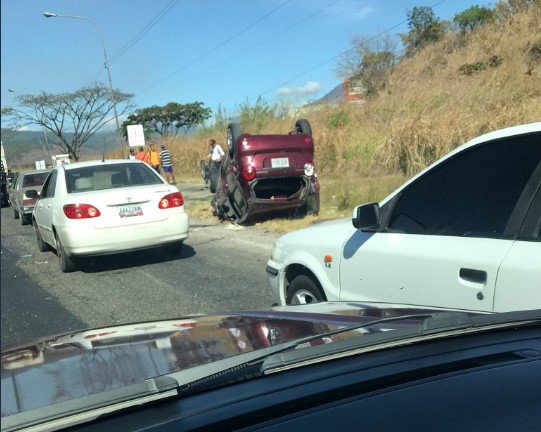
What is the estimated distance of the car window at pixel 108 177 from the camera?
28.0 feet

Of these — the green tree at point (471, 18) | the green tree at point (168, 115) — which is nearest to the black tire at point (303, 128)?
the green tree at point (471, 18)

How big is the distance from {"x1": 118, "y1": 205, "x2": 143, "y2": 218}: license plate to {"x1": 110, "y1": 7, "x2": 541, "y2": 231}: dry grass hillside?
360 centimetres

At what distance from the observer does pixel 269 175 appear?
11.1 m

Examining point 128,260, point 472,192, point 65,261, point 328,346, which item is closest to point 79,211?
point 65,261

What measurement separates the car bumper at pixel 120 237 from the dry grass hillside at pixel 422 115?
3122 mm

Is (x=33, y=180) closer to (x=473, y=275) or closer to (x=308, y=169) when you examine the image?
(x=308, y=169)

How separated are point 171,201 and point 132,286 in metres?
1.64

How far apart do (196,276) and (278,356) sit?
5853mm

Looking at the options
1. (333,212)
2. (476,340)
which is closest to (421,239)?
(476,340)

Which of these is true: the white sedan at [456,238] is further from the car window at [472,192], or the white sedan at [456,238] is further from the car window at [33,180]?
the car window at [33,180]

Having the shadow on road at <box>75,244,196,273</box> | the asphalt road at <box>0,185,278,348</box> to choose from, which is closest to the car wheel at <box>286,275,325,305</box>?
the asphalt road at <box>0,185,278,348</box>

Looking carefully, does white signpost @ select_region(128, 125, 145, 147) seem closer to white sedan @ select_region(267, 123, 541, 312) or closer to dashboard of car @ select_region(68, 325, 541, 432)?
white sedan @ select_region(267, 123, 541, 312)

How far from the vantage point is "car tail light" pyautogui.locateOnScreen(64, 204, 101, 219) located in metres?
7.92

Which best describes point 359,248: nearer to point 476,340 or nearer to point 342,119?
point 476,340
